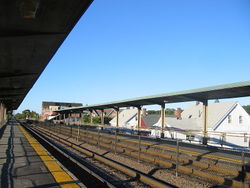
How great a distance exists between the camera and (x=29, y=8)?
718cm

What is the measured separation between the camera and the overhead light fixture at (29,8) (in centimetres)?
691

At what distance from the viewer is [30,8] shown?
23.6 feet

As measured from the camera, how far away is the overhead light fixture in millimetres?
6906

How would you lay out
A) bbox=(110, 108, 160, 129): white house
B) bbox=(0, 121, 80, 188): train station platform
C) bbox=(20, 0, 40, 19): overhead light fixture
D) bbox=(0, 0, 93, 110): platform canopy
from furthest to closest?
bbox=(110, 108, 160, 129): white house < bbox=(0, 121, 80, 188): train station platform < bbox=(0, 0, 93, 110): platform canopy < bbox=(20, 0, 40, 19): overhead light fixture

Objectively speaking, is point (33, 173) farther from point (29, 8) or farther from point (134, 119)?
point (134, 119)

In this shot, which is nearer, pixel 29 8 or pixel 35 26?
pixel 29 8

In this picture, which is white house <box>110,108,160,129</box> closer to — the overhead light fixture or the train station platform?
the train station platform

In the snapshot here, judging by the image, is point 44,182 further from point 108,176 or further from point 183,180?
point 183,180

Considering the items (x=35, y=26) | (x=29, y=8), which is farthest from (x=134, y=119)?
(x=29, y=8)

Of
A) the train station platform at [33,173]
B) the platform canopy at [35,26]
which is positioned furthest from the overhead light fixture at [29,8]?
the train station platform at [33,173]

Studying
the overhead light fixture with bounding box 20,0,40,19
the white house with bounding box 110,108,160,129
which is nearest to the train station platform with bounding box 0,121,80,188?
the overhead light fixture with bounding box 20,0,40,19

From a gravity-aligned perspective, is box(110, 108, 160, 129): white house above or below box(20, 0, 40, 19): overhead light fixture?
below

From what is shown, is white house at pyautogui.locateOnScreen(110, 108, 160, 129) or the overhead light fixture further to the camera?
white house at pyautogui.locateOnScreen(110, 108, 160, 129)

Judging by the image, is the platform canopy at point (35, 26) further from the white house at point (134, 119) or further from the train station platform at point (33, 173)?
the white house at point (134, 119)
